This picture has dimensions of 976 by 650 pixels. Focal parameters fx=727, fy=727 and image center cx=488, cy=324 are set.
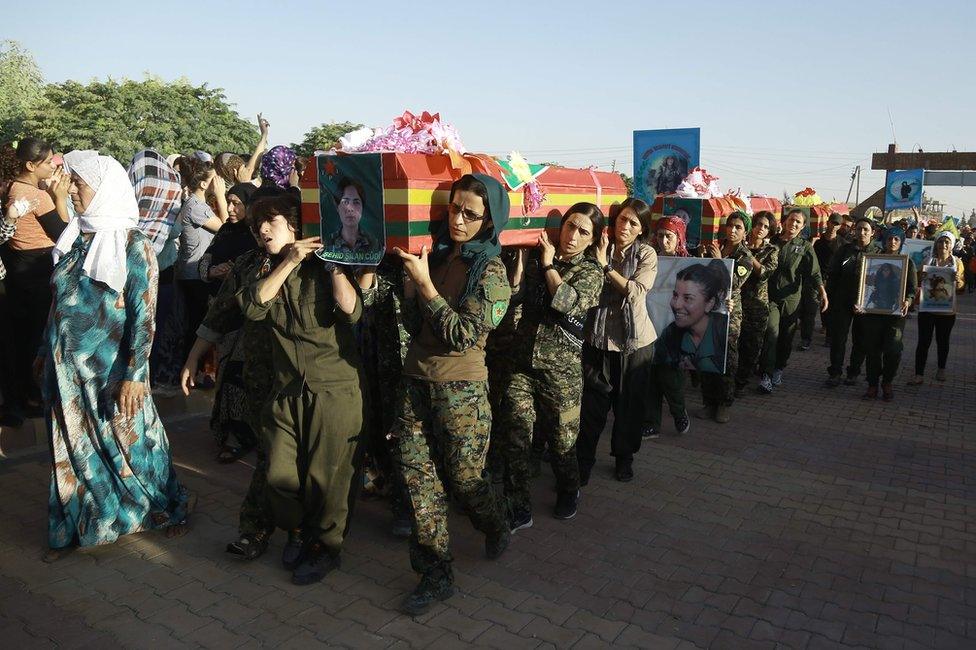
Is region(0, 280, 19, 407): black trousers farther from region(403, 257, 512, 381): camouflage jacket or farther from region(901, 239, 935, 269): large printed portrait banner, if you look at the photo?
region(901, 239, 935, 269): large printed portrait banner

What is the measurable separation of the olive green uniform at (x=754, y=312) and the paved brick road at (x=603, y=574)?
2260 millimetres

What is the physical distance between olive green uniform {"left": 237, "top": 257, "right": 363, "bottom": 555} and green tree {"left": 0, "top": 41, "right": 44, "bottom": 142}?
39.6 metres

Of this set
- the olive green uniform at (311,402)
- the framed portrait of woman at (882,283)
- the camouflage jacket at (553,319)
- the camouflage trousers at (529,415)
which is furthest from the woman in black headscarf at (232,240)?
the framed portrait of woman at (882,283)

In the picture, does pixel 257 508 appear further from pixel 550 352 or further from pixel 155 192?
pixel 155 192

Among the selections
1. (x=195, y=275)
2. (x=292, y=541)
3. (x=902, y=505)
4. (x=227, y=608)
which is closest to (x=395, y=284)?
(x=292, y=541)

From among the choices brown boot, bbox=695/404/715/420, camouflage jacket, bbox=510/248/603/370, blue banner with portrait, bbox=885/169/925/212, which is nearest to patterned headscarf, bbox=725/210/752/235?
brown boot, bbox=695/404/715/420

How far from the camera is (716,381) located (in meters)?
6.82

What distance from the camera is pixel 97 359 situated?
12.4ft

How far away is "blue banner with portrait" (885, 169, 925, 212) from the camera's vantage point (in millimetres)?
14711

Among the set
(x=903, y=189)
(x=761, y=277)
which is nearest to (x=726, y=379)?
(x=761, y=277)

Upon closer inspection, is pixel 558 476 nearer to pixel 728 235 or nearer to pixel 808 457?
pixel 808 457

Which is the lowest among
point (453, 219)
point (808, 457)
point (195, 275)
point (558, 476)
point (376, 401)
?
point (808, 457)

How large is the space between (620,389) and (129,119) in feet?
110

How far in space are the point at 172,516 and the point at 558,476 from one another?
7.34 feet
